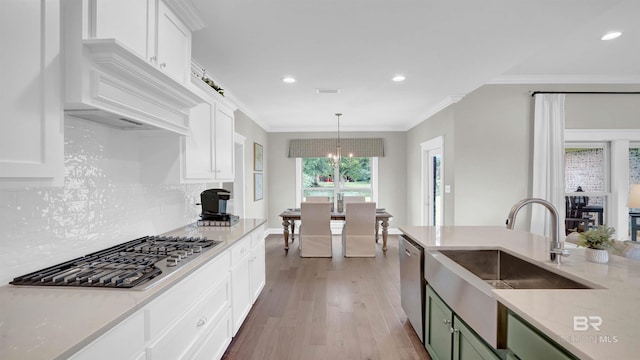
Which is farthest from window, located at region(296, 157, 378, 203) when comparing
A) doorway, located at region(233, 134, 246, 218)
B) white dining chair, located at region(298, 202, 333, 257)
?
doorway, located at region(233, 134, 246, 218)

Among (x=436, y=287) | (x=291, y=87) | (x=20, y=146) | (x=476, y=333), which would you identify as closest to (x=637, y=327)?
(x=476, y=333)

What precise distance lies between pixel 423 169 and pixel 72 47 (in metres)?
5.34

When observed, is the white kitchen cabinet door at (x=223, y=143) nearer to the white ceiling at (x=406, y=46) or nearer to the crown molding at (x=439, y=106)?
the white ceiling at (x=406, y=46)

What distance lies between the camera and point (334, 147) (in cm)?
670

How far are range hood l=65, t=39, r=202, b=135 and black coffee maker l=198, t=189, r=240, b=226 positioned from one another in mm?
1147

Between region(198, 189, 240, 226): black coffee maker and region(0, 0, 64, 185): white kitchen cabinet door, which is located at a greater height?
region(0, 0, 64, 185): white kitchen cabinet door

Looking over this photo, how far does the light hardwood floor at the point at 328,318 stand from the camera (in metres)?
2.21

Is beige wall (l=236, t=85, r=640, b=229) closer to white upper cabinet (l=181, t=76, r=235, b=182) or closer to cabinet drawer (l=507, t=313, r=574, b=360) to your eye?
white upper cabinet (l=181, t=76, r=235, b=182)

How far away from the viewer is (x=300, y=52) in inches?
107

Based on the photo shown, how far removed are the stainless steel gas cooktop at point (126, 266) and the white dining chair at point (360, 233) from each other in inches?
117

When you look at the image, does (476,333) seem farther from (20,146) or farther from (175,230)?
(175,230)

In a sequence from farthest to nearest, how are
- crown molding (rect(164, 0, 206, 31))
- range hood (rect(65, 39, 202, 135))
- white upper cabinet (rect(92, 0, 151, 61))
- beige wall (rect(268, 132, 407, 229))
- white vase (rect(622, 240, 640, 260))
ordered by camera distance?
beige wall (rect(268, 132, 407, 229)) < crown molding (rect(164, 0, 206, 31)) < white vase (rect(622, 240, 640, 260)) < white upper cabinet (rect(92, 0, 151, 61)) < range hood (rect(65, 39, 202, 135))

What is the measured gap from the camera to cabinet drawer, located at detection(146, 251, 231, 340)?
119cm
